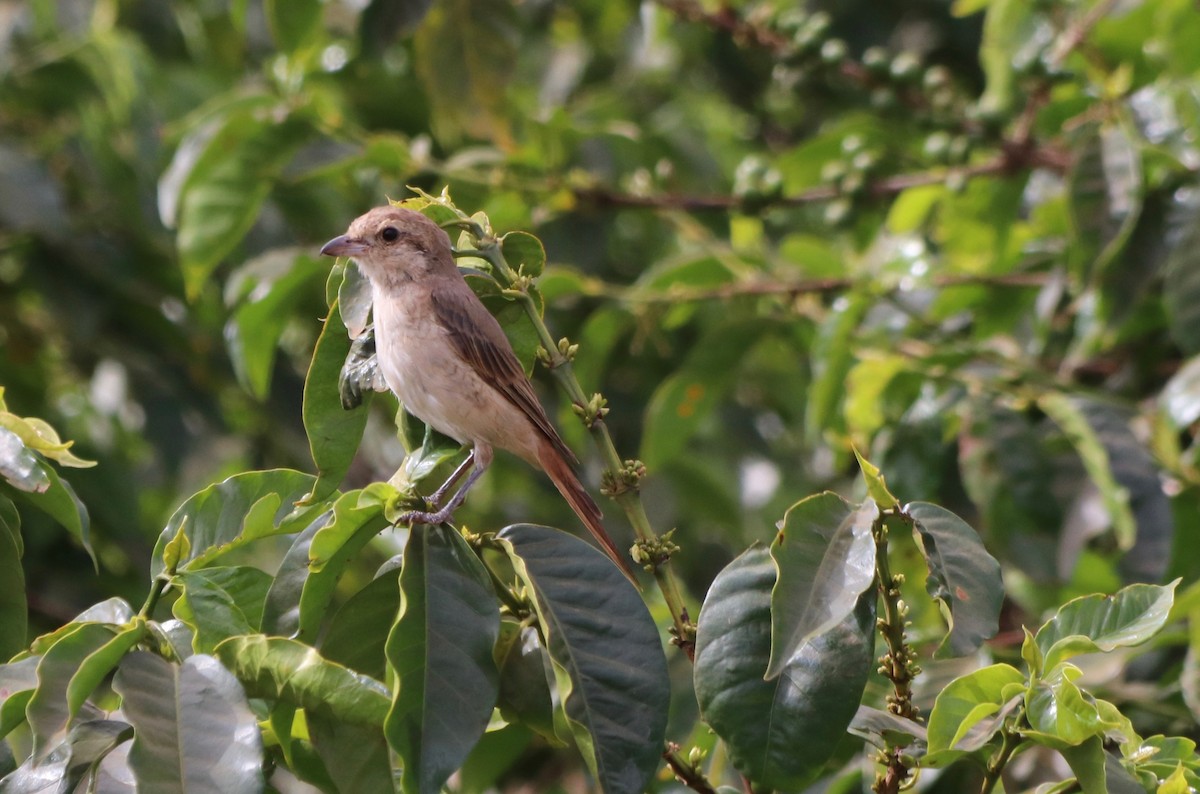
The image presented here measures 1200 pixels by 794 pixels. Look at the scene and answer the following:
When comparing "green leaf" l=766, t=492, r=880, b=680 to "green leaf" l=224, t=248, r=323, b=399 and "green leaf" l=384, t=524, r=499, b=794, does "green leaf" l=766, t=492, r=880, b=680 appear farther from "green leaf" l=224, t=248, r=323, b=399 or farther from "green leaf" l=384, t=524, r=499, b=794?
"green leaf" l=224, t=248, r=323, b=399

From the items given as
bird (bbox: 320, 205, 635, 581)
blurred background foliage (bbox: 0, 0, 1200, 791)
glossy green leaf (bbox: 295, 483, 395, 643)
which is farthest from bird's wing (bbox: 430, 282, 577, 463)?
blurred background foliage (bbox: 0, 0, 1200, 791)

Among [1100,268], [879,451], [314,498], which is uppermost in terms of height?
[314,498]

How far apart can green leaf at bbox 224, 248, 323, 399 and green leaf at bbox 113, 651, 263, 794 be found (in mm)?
2133

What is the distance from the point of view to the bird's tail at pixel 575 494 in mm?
3008

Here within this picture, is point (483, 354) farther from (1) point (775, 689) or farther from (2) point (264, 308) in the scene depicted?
(1) point (775, 689)

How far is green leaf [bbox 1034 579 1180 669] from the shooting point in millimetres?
2029

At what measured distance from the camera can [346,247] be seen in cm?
338

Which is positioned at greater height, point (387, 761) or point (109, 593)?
point (387, 761)

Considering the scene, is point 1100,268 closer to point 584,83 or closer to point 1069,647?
point 1069,647

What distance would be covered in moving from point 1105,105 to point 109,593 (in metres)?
4.37

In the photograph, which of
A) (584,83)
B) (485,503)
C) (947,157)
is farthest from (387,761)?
(584,83)

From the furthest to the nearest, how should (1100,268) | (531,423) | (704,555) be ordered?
(704,555)
(1100,268)
(531,423)

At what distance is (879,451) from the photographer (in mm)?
4176

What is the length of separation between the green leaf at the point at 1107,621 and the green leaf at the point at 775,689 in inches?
12.0
